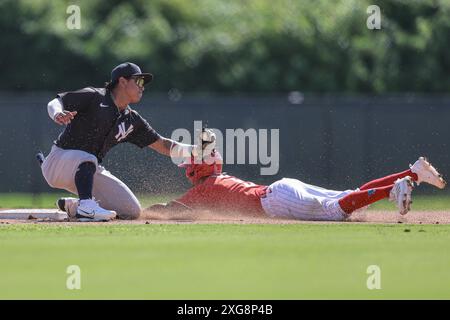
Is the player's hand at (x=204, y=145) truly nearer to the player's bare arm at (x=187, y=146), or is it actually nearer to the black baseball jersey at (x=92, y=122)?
the player's bare arm at (x=187, y=146)

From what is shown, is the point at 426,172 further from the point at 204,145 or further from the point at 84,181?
the point at 84,181

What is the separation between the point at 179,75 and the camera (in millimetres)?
24797

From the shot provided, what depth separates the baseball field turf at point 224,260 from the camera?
8.40 m

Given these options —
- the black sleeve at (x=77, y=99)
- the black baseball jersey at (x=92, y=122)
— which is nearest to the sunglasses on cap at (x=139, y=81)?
the black baseball jersey at (x=92, y=122)

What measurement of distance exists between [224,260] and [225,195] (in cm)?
319

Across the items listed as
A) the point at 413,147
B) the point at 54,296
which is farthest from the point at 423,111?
the point at 54,296

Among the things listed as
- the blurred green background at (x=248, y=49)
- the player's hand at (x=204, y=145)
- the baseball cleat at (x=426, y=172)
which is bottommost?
the baseball cleat at (x=426, y=172)

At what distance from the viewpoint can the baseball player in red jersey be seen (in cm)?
1228

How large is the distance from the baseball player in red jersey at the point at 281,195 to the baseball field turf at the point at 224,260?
291 millimetres

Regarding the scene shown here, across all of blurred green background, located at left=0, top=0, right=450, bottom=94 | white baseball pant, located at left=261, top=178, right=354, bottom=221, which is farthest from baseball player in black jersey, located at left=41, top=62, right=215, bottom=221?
blurred green background, located at left=0, top=0, right=450, bottom=94

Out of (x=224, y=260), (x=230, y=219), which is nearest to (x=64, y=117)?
(x=230, y=219)

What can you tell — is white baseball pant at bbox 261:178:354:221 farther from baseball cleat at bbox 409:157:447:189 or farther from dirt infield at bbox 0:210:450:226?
baseball cleat at bbox 409:157:447:189

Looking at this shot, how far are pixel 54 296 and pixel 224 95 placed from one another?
16600mm

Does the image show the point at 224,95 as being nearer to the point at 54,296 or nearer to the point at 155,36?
the point at 155,36
